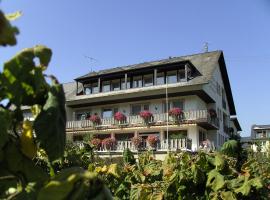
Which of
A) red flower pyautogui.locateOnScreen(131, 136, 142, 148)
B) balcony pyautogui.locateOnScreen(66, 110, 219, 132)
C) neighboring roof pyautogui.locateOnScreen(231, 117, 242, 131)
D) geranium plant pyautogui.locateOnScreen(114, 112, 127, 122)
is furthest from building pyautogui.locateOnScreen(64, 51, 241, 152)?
neighboring roof pyautogui.locateOnScreen(231, 117, 242, 131)

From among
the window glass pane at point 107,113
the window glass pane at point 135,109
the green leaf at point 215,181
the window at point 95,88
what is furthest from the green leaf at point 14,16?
the window at point 95,88

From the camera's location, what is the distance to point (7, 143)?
1150 millimetres

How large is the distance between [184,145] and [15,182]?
31.4 metres

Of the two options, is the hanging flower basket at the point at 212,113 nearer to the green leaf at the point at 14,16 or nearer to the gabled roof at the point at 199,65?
the gabled roof at the point at 199,65

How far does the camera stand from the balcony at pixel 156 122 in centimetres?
3434

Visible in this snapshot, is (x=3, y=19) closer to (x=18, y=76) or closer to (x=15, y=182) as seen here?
(x=18, y=76)

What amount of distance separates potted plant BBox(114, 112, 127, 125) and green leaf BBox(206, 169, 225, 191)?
3239cm

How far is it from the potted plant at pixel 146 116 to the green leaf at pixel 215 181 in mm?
30683

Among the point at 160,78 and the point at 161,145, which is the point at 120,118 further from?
the point at 161,145

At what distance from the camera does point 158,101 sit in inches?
1463

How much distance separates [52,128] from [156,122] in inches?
1364

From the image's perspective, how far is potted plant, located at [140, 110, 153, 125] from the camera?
3562cm

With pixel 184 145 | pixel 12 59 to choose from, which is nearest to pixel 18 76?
pixel 12 59

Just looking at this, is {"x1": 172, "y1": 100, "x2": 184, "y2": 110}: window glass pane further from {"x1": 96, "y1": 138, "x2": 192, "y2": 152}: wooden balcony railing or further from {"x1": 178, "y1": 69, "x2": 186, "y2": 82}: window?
{"x1": 96, "y1": 138, "x2": 192, "y2": 152}: wooden balcony railing
